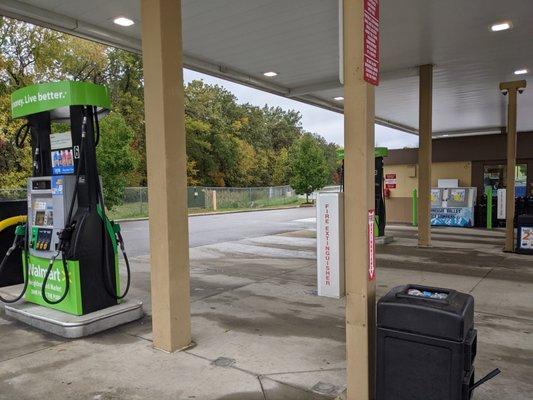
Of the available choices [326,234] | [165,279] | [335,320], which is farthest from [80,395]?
[326,234]

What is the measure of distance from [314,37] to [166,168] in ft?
18.3

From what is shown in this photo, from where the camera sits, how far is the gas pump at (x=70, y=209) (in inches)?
180

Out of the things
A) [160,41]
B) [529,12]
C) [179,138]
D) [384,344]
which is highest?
[529,12]

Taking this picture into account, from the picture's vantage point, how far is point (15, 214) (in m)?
6.24

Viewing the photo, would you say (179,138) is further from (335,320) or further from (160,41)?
(335,320)

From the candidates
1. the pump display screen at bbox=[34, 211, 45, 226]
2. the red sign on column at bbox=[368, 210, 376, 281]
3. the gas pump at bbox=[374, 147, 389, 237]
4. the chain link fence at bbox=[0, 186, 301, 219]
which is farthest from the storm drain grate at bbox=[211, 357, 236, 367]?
the chain link fence at bbox=[0, 186, 301, 219]

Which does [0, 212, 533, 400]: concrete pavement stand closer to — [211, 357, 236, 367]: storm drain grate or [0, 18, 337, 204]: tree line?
[211, 357, 236, 367]: storm drain grate

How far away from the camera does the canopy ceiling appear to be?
6.83 m

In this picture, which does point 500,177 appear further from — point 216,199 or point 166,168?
point 216,199

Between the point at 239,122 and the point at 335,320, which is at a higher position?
the point at 239,122

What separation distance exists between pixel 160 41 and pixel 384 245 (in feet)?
27.8

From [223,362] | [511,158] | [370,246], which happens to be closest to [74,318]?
[223,362]

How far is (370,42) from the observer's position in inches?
110

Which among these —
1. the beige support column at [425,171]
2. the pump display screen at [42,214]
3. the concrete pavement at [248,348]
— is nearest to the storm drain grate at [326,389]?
the concrete pavement at [248,348]
